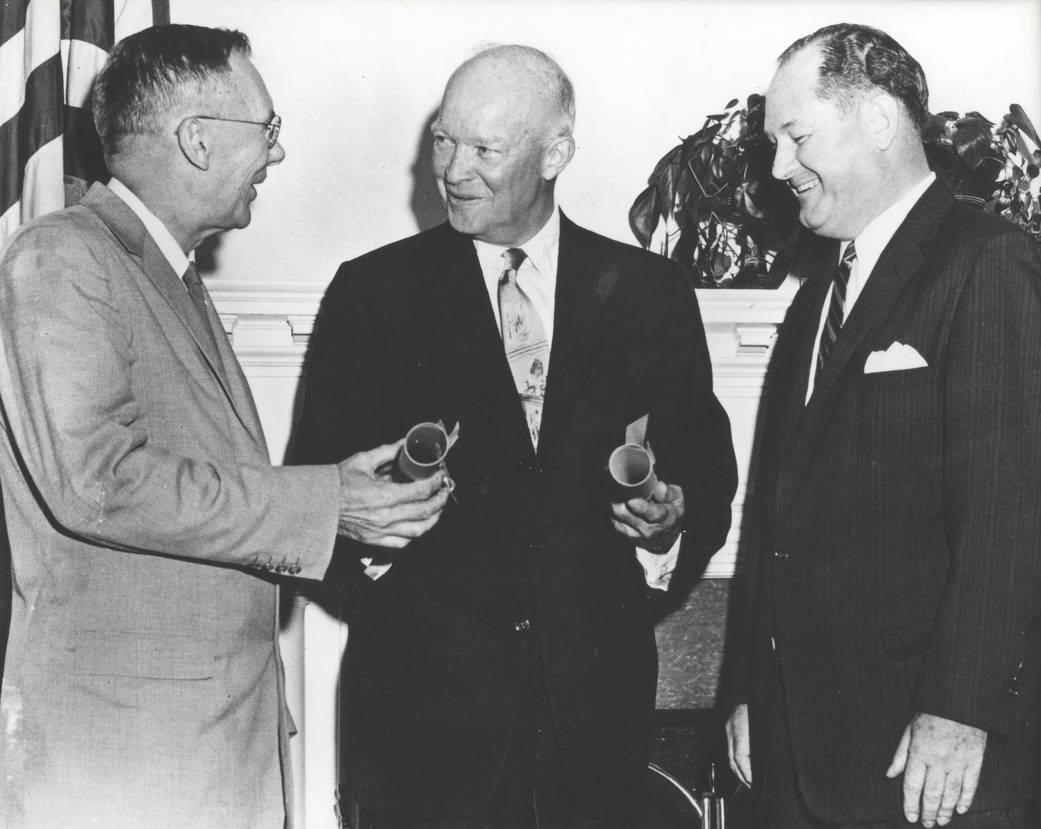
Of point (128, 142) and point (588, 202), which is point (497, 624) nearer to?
point (128, 142)

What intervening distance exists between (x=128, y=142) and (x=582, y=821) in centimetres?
150

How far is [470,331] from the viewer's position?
2275mm

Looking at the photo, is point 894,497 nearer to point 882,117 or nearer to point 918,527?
point 918,527

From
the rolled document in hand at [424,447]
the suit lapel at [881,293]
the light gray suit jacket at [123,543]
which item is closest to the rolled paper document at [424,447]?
the rolled document in hand at [424,447]

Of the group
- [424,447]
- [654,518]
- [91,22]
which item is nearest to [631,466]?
[654,518]

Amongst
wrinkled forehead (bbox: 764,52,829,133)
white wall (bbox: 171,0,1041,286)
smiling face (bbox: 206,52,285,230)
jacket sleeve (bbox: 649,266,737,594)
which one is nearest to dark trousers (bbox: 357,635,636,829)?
jacket sleeve (bbox: 649,266,737,594)

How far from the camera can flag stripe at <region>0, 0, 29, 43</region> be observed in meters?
2.51

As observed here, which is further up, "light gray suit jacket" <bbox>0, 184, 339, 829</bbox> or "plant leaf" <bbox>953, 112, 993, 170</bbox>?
"plant leaf" <bbox>953, 112, 993, 170</bbox>

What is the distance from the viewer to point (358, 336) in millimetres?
2303

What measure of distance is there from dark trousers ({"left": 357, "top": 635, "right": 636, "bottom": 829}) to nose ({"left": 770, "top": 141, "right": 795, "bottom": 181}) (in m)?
1.03

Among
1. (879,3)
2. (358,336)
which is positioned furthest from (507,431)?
(879,3)

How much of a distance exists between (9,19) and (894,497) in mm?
2149

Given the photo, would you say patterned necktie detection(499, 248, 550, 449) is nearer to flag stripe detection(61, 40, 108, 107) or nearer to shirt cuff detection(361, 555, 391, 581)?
shirt cuff detection(361, 555, 391, 581)

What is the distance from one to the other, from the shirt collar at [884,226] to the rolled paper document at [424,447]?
85 cm
